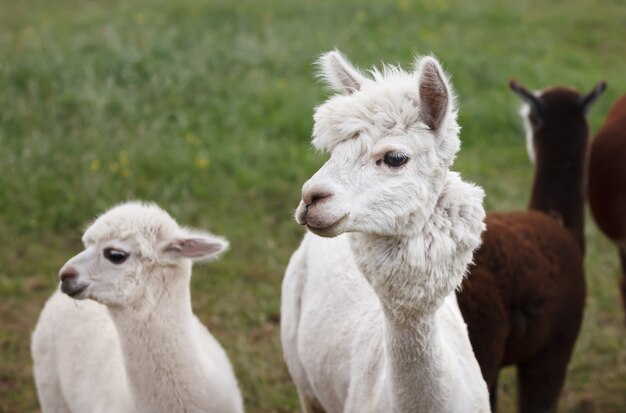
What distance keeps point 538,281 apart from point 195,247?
5.46 feet

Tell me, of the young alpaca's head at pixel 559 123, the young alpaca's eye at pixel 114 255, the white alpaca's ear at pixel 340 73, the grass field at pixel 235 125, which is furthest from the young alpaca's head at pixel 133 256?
the young alpaca's head at pixel 559 123

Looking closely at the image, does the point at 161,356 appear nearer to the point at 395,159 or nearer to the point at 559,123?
the point at 395,159

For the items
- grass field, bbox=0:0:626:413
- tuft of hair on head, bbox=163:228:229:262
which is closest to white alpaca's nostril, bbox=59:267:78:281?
tuft of hair on head, bbox=163:228:229:262

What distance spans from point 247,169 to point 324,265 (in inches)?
149

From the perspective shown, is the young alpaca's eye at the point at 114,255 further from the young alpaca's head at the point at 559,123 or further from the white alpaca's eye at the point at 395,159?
the young alpaca's head at the point at 559,123

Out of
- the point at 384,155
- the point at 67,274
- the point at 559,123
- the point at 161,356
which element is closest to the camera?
the point at 384,155

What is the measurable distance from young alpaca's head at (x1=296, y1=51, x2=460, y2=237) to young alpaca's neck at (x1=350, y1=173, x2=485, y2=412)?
0.24ft

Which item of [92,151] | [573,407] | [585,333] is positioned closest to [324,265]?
[573,407]

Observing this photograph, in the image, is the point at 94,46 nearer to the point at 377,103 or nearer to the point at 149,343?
the point at 149,343

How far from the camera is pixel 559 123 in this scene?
5.52 metres

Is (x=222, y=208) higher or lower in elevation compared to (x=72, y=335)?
higher

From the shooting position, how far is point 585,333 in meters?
6.33

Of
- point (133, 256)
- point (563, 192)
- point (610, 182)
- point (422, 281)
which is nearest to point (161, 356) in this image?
point (133, 256)

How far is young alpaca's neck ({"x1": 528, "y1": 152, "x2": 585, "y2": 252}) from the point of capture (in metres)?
5.35
